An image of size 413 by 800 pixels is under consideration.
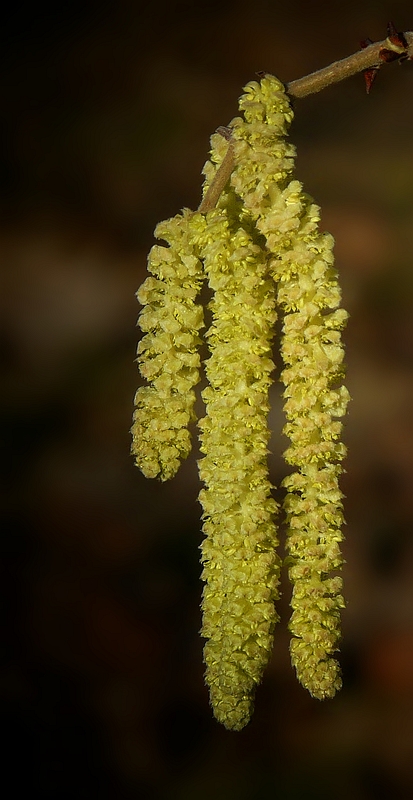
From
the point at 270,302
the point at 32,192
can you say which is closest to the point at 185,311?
the point at 270,302

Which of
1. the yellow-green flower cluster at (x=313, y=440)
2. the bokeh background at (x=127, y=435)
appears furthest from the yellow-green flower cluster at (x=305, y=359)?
the bokeh background at (x=127, y=435)

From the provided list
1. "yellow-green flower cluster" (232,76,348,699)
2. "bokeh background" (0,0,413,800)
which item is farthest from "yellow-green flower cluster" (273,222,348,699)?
"bokeh background" (0,0,413,800)

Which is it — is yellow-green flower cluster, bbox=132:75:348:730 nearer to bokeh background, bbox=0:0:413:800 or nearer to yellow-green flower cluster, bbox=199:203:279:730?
yellow-green flower cluster, bbox=199:203:279:730

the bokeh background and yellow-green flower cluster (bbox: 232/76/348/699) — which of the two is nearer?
yellow-green flower cluster (bbox: 232/76/348/699)

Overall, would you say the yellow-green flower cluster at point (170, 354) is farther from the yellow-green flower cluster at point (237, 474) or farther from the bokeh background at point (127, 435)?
the bokeh background at point (127, 435)

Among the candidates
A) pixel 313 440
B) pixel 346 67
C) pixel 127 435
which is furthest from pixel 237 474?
pixel 127 435

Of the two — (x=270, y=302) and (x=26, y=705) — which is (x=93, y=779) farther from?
(x=270, y=302)
